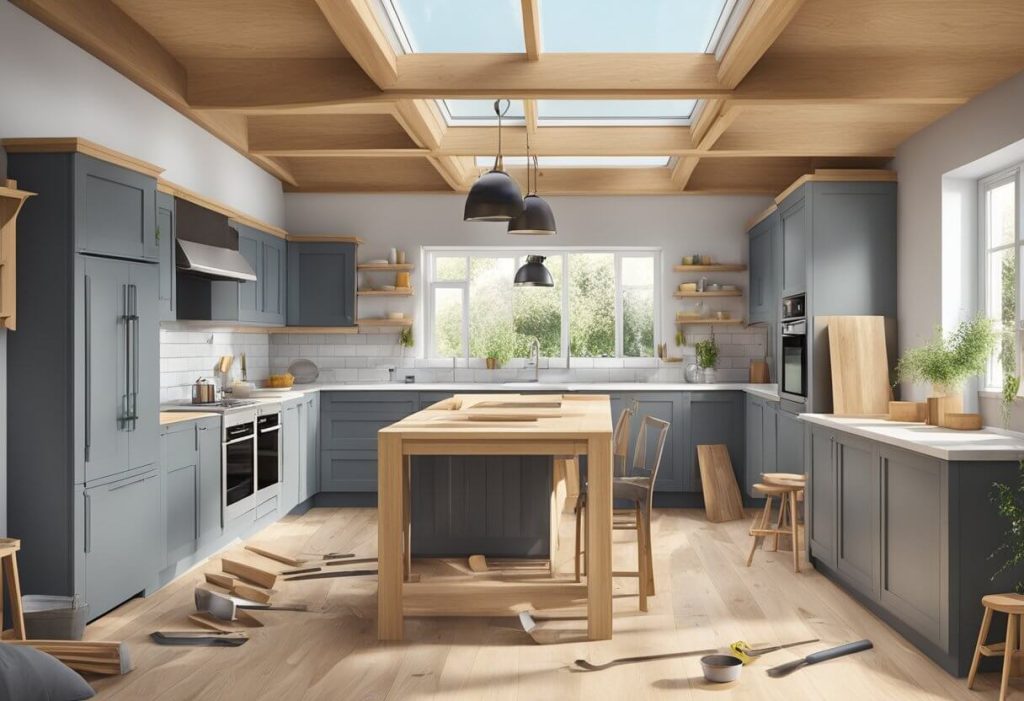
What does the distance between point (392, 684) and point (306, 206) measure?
5.76 meters

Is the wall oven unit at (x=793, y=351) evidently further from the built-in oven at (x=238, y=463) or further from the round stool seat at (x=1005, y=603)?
the built-in oven at (x=238, y=463)

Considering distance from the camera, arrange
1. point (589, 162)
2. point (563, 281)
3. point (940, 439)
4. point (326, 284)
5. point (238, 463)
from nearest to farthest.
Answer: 1. point (940, 439)
2. point (238, 463)
3. point (589, 162)
4. point (326, 284)
5. point (563, 281)

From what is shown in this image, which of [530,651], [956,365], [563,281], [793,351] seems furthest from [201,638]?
[563,281]

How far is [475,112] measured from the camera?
6.12 m

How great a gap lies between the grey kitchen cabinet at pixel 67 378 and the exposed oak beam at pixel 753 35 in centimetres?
306

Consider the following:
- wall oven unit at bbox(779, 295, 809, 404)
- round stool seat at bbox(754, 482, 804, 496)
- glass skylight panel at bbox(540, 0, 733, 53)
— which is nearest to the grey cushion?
glass skylight panel at bbox(540, 0, 733, 53)

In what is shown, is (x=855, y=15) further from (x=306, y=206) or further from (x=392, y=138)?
(x=306, y=206)

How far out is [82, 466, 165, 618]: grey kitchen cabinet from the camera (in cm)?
415

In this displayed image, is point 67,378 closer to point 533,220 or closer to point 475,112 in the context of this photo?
point 533,220

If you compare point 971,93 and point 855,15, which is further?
point 971,93

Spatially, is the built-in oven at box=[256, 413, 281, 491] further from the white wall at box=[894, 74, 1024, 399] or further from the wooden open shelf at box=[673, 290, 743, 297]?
the white wall at box=[894, 74, 1024, 399]

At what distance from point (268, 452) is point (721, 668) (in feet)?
13.0

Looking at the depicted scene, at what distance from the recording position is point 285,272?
25.6ft

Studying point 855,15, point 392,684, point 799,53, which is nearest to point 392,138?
point 799,53
